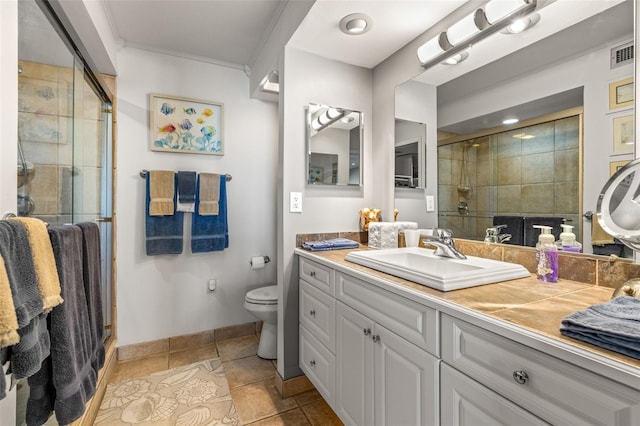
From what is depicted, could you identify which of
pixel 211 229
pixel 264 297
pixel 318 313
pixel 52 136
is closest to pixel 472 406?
pixel 318 313

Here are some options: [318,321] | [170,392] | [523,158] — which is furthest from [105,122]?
[523,158]

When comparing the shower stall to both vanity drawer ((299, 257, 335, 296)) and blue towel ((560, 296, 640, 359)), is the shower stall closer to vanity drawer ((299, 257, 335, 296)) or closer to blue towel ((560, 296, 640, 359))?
vanity drawer ((299, 257, 335, 296))

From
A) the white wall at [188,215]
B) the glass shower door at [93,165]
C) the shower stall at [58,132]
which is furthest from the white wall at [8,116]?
the white wall at [188,215]

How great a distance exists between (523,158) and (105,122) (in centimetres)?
263

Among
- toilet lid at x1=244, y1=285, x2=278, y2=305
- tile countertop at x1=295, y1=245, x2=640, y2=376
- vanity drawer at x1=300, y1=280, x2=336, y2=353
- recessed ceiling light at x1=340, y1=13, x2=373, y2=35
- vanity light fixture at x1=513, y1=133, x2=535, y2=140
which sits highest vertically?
recessed ceiling light at x1=340, y1=13, x2=373, y2=35

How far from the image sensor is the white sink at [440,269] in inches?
38.0

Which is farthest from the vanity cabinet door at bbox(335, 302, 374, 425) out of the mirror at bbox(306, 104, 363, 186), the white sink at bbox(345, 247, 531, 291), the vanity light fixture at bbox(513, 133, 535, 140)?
the vanity light fixture at bbox(513, 133, 535, 140)

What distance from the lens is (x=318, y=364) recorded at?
1.62m

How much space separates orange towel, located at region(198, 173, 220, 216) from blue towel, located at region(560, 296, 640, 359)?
2.32m

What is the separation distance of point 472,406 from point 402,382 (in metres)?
0.28

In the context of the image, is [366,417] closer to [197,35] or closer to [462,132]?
[462,132]

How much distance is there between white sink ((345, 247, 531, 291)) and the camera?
965mm

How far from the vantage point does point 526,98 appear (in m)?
1.24

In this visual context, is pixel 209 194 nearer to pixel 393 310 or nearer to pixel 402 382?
pixel 393 310
